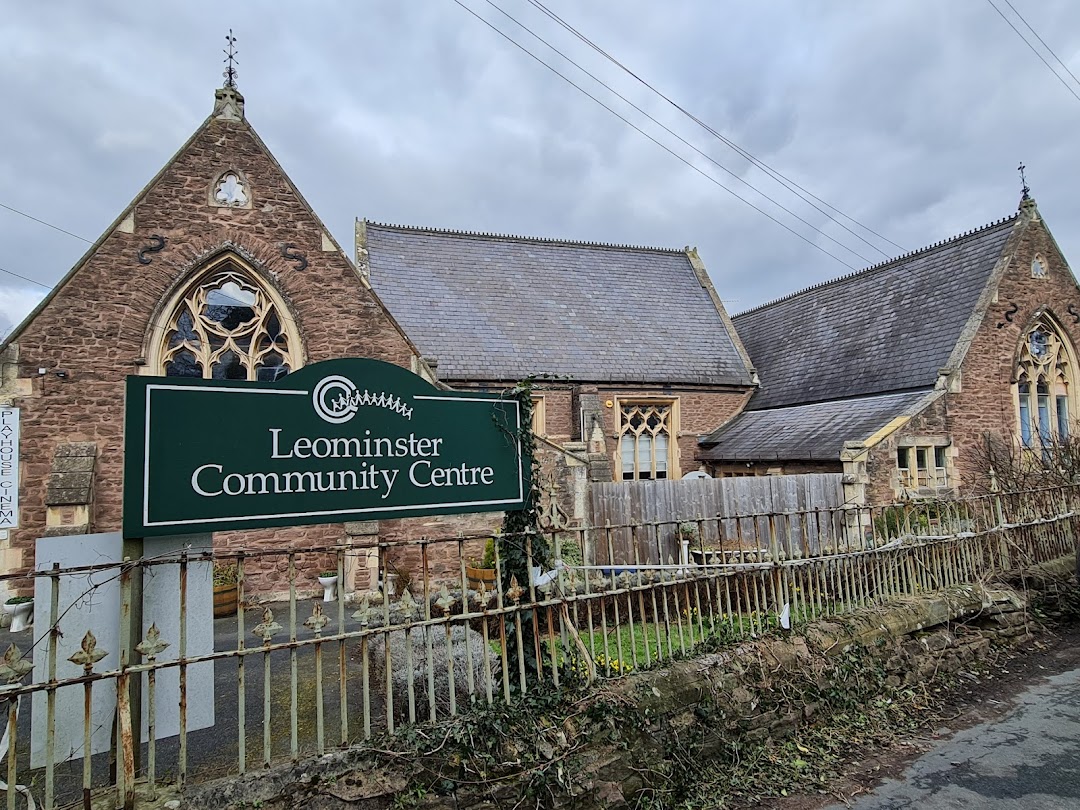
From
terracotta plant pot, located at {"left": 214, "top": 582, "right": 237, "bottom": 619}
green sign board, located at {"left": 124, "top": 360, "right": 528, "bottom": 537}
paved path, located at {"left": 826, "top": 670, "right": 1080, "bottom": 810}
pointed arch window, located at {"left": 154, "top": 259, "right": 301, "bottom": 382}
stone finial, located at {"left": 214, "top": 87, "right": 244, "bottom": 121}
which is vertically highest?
stone finial, located at {"left": 214, "top": 87, "right": 244, "bottom": 121}

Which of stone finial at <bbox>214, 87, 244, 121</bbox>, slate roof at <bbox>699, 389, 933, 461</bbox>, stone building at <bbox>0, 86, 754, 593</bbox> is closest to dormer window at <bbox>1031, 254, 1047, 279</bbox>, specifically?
slate roof at <bbox>699, 389, 933, 461</bbox>

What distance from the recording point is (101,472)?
934 cm

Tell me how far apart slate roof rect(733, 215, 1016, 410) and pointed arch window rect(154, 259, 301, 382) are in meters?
14.4

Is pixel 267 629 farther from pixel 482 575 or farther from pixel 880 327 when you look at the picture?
pixel 880 327

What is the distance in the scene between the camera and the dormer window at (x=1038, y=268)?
16.1 metres

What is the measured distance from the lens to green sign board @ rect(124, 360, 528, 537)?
123 inches

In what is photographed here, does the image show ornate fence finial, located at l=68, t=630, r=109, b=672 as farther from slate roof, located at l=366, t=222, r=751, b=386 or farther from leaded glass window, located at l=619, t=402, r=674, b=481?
leaded glass window, located at l=619, t=402, r=674, b=481

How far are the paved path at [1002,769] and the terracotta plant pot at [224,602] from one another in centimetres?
852

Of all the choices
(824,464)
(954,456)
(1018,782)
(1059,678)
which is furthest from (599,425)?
(1018,782)

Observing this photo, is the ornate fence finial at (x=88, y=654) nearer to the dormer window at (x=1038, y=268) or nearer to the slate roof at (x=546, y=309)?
the slate roof at (x=546, y=309)

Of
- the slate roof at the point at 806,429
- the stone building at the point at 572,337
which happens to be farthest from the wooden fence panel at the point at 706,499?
the stone building at the point at 572,337

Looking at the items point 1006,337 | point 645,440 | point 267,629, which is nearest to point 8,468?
point 267,629

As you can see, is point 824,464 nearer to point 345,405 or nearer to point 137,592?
point 345,405

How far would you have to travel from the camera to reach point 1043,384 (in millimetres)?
16625
